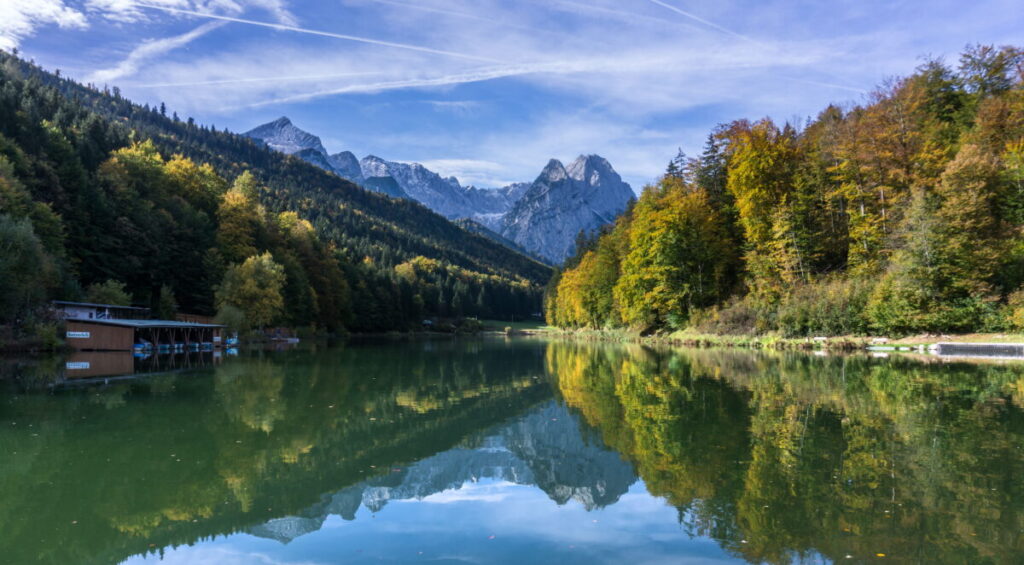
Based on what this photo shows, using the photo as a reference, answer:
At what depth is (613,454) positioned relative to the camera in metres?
10.4

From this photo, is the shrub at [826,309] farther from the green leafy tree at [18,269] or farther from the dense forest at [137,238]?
the green leafy tree at [18,269]

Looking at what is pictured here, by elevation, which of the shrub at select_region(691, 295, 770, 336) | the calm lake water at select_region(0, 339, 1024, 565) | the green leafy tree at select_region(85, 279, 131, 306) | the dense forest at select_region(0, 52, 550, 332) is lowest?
the calm lake water at select_region(0, 339, 1024, 565)

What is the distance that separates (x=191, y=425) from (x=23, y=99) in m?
85.1

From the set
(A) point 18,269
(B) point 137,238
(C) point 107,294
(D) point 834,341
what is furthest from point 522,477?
(B) point 137,238

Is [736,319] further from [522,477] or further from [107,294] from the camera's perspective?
[107,294]

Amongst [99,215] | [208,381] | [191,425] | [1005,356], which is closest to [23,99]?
[99,215]

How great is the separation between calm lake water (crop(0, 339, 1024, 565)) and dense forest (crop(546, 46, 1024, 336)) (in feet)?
58.1

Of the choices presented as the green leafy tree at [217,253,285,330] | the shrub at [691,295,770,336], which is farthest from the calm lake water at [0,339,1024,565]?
the green leafy tree at [217,253,285,330]

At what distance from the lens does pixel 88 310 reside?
45125mm

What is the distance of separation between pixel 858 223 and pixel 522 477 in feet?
122

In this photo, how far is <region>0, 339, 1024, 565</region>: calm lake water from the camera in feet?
20.1

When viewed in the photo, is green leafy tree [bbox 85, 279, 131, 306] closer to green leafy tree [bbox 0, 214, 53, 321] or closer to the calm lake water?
green leafy tree [bbox 0, 214, 53, 321]

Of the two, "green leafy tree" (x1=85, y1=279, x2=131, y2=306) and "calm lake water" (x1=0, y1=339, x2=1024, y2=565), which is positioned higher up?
"green leafy tree" (x1=85, y1=279, x2=131, y2=306)

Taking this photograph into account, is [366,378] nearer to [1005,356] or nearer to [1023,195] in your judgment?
[1005,356]
